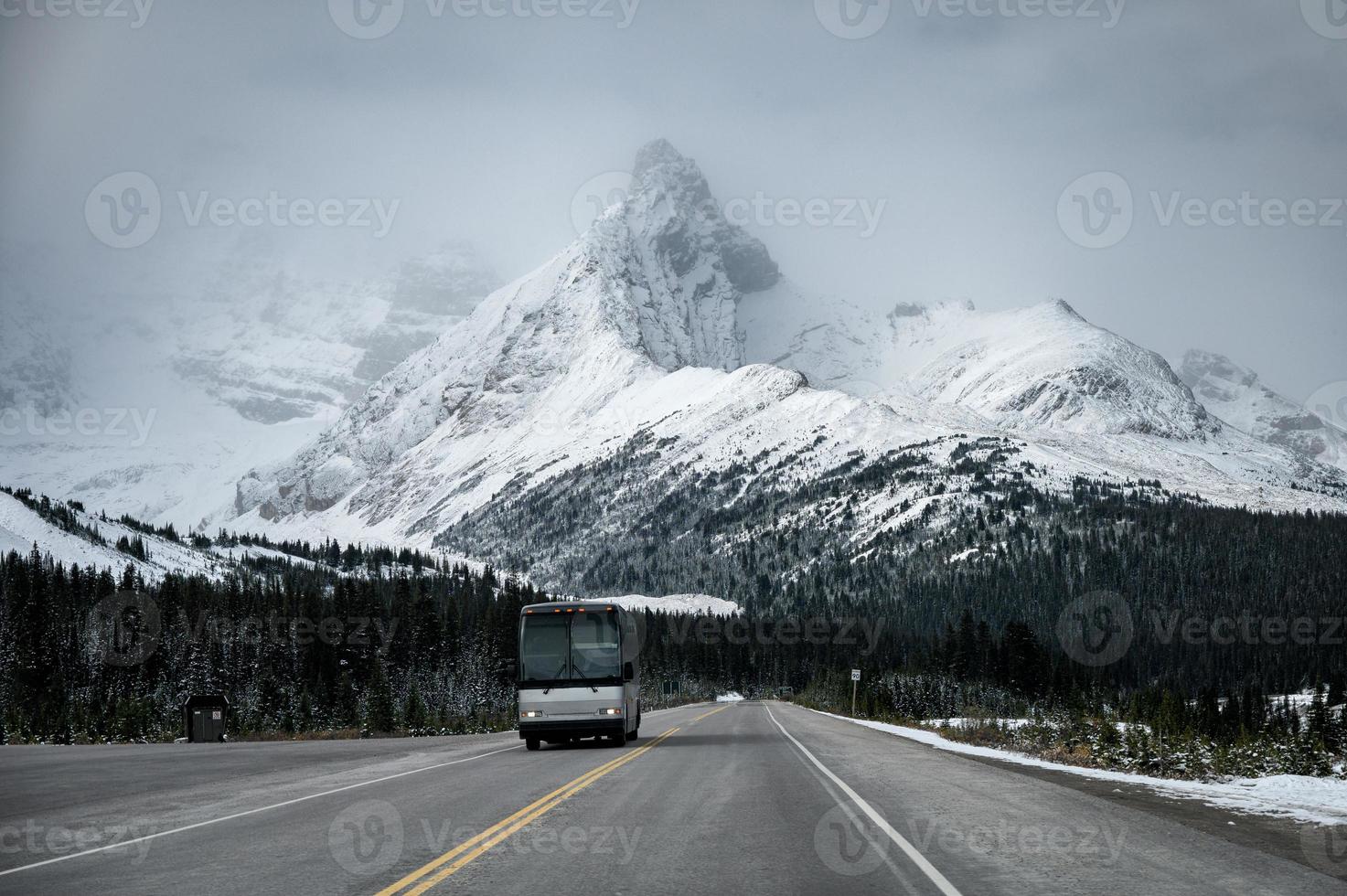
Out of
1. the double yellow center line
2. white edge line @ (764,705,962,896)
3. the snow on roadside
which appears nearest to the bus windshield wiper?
the double yellow center line

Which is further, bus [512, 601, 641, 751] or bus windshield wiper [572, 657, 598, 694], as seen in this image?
bus windshield wiper [572, 657, 598, 694]

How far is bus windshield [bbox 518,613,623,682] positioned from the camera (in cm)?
3186

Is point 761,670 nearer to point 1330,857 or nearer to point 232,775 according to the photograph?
point 232,775

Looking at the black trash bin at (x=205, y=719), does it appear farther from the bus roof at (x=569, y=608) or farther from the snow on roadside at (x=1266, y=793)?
the snow on roadside at (x=1266, y=793)

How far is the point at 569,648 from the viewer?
105 ft

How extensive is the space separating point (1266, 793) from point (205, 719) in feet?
143

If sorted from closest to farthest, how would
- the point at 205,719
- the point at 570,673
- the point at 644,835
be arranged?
the point at 644,835
the point at 570,673
the point at 205,719

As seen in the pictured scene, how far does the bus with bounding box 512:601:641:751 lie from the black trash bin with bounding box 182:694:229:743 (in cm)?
2360

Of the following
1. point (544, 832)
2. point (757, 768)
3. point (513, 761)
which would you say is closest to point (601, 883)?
point (544, 832)

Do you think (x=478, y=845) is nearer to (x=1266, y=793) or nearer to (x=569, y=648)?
(x=1266, y=793)

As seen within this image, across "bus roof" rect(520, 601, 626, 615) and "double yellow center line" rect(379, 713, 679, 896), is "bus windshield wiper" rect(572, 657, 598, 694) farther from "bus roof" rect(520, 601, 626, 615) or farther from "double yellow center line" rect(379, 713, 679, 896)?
"double yellow center line" rect(379, 713, 679, 896)

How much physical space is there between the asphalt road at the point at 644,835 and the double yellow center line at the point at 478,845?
1.6 inches

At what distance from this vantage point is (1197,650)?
176 m

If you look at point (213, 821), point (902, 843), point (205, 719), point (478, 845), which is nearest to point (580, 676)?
point (213, 821)
